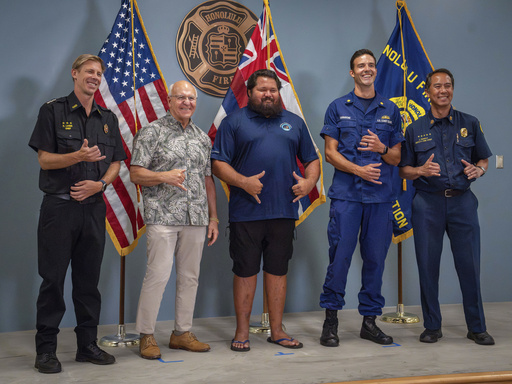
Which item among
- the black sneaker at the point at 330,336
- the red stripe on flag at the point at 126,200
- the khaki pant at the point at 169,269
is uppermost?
the red stripe on flag at the point at 126,200

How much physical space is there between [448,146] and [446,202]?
1.15 ft

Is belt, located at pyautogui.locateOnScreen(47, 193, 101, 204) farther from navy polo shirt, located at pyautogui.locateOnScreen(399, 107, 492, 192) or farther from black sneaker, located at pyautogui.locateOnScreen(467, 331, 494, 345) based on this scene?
black sneaker, located at pyautogui.locateOnScreen(467, 331, 494, 345)

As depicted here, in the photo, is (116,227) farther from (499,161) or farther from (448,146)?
(499,161)

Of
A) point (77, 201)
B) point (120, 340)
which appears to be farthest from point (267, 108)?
point (120, 340)

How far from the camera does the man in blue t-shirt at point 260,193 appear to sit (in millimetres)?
3045

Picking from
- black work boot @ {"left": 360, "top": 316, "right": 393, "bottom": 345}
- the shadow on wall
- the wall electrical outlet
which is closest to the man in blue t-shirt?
black work boot @ {"left": 360, "top": 316, "right": 393, "bottom": 345}

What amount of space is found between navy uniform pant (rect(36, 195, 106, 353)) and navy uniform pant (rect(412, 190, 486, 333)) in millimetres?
1930

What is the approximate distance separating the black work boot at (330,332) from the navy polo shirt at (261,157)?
64 centimetres

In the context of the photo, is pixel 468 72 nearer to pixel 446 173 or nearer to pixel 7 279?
pixel 446 173

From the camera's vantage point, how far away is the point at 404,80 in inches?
160

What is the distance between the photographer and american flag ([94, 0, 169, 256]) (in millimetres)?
3383

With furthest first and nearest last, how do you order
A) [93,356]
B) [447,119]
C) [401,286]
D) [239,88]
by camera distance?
1. [401,286]
2. [239,88]
3. [447,119]
4. [93,356]

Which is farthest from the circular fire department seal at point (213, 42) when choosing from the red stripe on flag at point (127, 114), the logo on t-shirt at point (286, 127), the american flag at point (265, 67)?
the logo on t-shirt at point (286, 127)

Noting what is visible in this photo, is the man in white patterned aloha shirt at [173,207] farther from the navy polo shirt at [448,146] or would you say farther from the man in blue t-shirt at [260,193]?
the navy polo shirt at [448,146]
